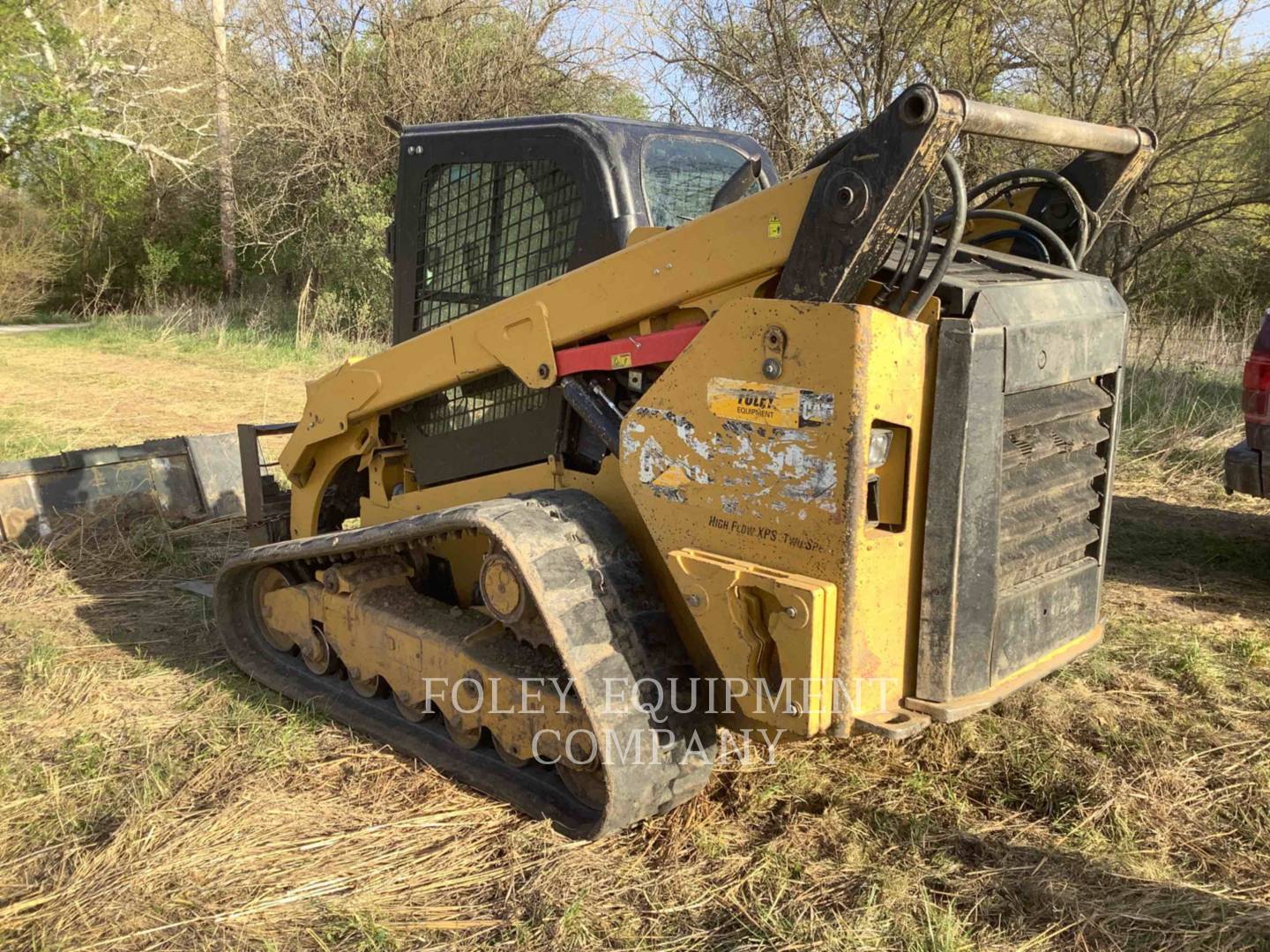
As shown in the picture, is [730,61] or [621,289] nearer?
[621,289]

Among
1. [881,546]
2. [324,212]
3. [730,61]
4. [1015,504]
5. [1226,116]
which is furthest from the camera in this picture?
[324,212]

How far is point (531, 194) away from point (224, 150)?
19.4 metres

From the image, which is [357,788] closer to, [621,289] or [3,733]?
[3,733]

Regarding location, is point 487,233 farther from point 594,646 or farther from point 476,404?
point 594,646

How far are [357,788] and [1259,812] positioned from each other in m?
2.73

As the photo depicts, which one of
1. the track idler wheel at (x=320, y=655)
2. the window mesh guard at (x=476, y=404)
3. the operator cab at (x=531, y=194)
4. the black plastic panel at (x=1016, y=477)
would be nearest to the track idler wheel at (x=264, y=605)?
the track idler wheel at (x=320, y=655)

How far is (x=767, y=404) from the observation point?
264 cm

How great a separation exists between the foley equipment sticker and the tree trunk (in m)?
19.4

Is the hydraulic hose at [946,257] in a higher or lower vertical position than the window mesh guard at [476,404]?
higher

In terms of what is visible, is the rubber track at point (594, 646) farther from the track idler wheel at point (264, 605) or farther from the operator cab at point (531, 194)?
the track idler wheel at point (264, 605)

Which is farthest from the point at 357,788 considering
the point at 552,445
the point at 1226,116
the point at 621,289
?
the point at 1226,116

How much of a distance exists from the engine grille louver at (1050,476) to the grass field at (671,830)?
0.76 meters

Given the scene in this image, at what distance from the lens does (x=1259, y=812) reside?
122 inches

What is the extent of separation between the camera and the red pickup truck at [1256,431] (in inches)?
203
